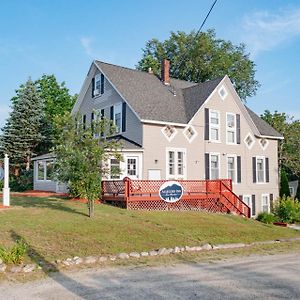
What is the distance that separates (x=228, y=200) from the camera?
2111 centimetres

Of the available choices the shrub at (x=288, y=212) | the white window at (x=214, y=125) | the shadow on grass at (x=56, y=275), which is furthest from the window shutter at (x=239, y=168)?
the shadow on grass at (x=56, y=275)

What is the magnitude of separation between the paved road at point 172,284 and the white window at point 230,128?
17658 millimetres

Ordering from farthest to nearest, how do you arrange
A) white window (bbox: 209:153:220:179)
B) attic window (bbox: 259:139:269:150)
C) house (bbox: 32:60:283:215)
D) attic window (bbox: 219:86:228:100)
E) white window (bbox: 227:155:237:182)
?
1. attic window (bbox: 259:139:269:150)
2. white window (bbox: 227:155:237:182)
3. attic window (bbox: 219:86:228:100)
4. white window (bbox: 209:153:220:179)
5. house (bbox: 32:60:283:215)

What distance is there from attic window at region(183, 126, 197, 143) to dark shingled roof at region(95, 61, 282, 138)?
52 cm

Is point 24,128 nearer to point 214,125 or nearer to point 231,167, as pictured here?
point 214,125

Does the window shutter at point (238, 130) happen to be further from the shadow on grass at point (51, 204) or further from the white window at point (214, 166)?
the shadow on grass at point (51, 204)

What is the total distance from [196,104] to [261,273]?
17.8 meters

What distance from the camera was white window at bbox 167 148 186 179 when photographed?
2406cm

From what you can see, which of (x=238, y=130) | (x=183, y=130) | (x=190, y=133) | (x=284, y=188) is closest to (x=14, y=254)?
(x=183, y=130)

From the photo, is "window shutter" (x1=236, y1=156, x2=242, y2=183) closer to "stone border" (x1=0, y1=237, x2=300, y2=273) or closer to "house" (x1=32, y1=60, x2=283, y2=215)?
"house" (x1=32, y1=60, x2=283, y2=215)

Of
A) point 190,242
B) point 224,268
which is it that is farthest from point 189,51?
point 224,268

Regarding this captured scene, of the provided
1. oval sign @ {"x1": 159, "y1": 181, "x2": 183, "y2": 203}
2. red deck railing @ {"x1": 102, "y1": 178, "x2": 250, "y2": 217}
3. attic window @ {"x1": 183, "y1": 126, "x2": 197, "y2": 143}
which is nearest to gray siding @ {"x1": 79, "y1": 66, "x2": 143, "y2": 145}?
attic window @ {"x1": 183, "y1": 126, "x2": 197, "y2": 143}

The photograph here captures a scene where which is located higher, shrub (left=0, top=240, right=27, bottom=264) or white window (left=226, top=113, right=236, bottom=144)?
white window (left=226, top=113, right=236, bottom=144)

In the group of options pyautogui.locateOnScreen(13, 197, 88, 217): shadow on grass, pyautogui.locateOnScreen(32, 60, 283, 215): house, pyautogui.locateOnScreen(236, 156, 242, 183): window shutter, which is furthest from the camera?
pyautogui.locateOnScreen(236, 156, 242, 183): window shutter
